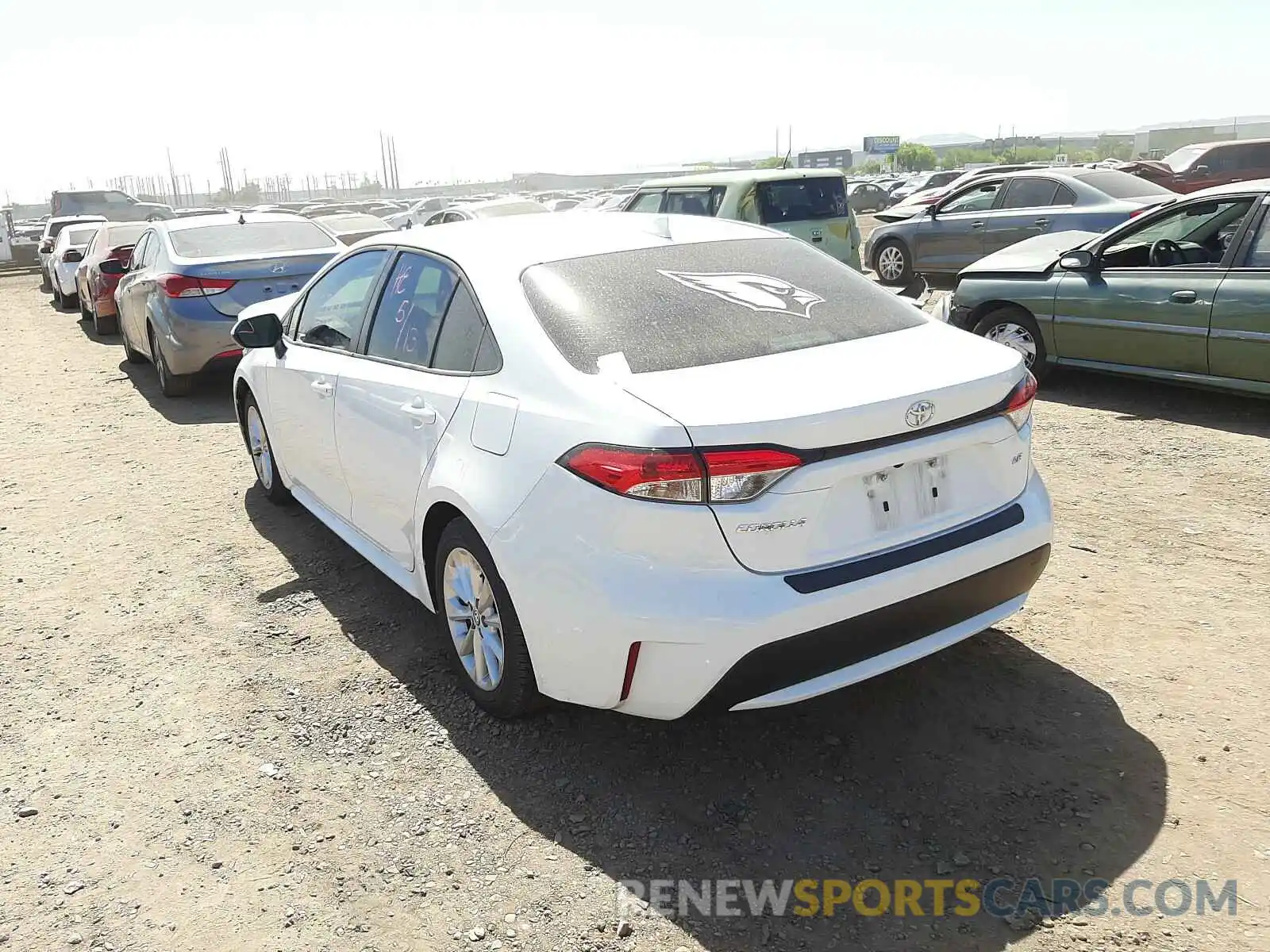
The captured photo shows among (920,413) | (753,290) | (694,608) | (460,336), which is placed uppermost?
(753,290)

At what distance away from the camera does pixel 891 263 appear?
47.5ft

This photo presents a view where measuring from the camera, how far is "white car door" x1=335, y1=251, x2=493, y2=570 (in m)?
3.56

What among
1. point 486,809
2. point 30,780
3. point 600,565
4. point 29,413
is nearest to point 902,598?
point 600,565

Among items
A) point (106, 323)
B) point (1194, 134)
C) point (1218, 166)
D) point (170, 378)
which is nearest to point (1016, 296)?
point (170, 378)

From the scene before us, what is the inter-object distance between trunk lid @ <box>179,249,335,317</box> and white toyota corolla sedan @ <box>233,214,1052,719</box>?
5211 mm

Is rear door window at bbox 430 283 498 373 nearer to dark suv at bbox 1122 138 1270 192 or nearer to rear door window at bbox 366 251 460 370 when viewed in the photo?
rear door window at bbox 366 251 460 370

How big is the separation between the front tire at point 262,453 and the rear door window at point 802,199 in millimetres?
6748

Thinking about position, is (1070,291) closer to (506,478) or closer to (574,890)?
(506,478)

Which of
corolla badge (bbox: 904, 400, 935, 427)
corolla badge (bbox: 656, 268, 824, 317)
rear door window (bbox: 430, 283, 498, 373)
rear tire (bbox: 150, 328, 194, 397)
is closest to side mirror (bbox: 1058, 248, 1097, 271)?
corolla badge (bbox: 656, 268, 824, 317)

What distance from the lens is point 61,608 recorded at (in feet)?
15.9

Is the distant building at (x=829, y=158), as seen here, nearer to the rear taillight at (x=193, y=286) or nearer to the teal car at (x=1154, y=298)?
the teal car at (x=1154, y=298)

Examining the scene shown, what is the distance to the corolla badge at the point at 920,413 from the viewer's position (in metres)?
2.86

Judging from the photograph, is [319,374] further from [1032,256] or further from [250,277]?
[1032,256]

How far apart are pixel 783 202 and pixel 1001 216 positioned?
11.3ft
